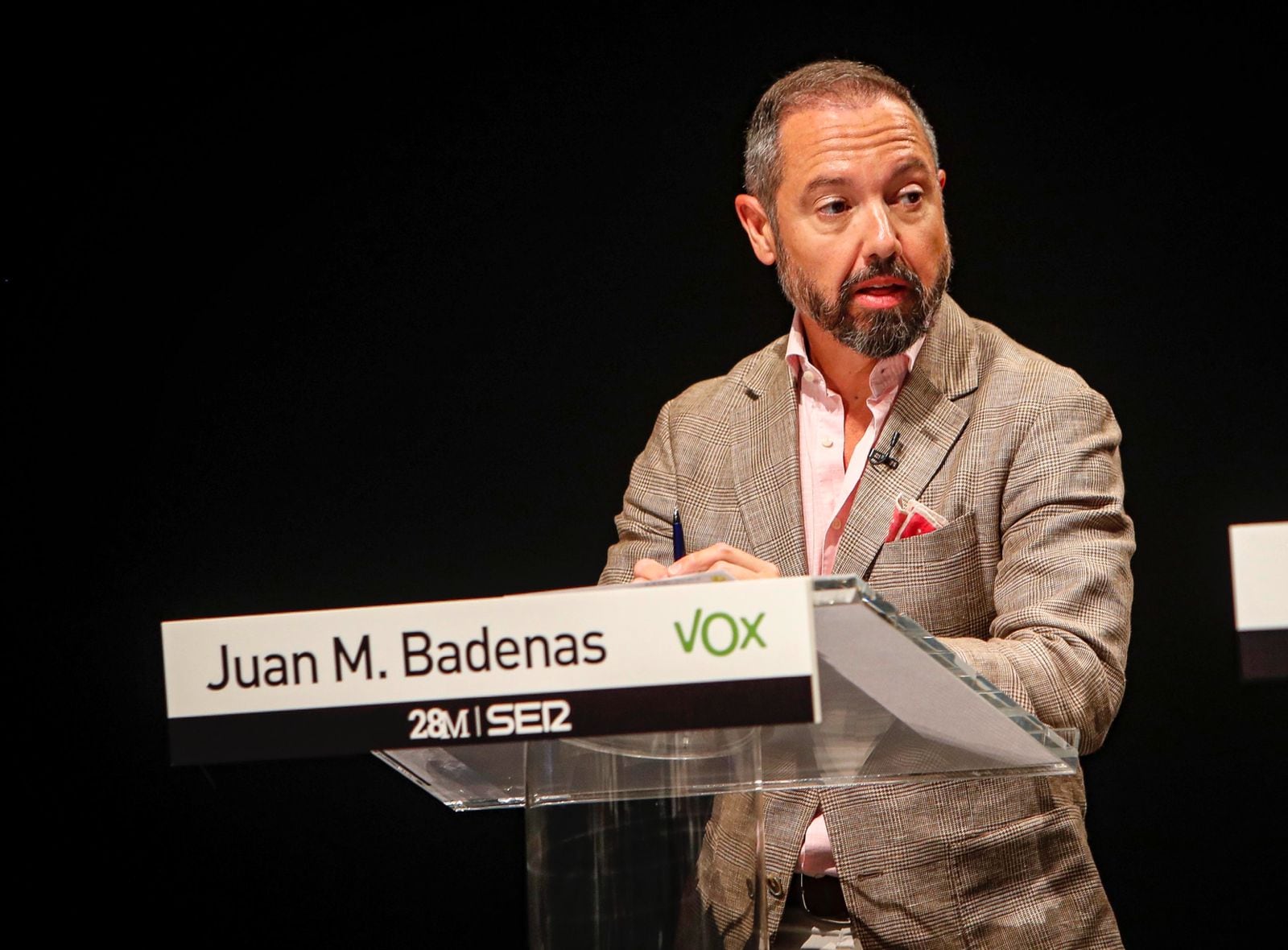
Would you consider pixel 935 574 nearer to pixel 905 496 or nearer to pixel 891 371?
pixel 905 496

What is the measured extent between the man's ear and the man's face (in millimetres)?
176

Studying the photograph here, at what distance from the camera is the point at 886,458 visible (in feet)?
6.63

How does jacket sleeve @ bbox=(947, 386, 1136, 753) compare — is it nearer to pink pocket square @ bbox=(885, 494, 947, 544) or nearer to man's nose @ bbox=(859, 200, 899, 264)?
pink pocket square @ bbox=(885, 494, 947, 544)

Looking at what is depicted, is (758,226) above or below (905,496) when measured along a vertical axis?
above

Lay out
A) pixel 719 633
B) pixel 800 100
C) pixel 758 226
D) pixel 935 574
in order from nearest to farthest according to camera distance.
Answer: pixel 719 633 → pixel 935 574 → pixel 800 100 → pixel 758 226

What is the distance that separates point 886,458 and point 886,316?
241mm

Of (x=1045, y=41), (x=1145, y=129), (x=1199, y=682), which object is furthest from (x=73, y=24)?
(x=1199, y=682)

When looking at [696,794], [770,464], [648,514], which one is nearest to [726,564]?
[696,794]

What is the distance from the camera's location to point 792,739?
50.4 inches

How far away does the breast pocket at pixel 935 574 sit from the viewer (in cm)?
196

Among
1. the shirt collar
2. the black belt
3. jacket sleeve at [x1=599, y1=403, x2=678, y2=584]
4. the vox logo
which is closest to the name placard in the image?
the vox logo

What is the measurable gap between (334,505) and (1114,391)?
1.57 metres

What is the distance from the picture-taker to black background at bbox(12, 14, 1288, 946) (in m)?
3.11

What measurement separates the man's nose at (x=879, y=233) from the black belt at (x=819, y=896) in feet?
2.86
